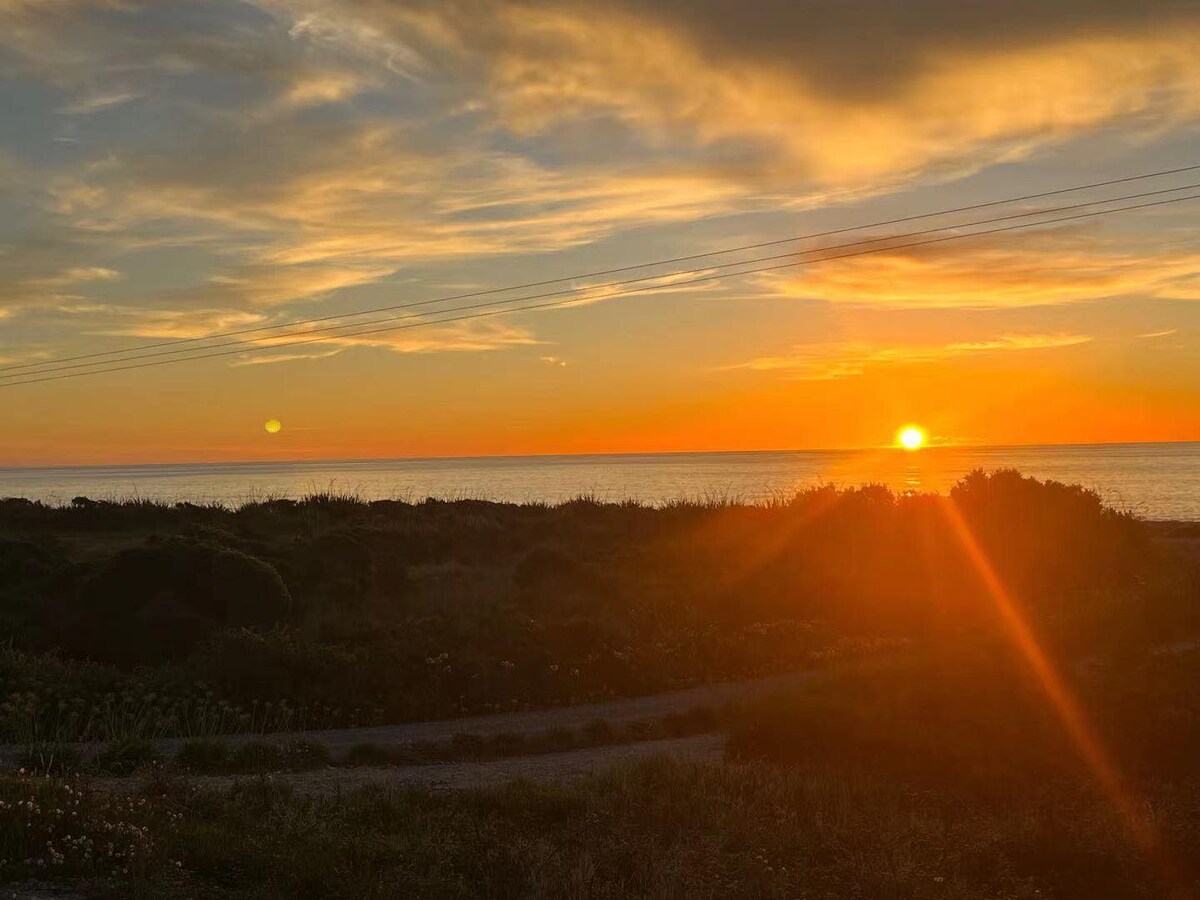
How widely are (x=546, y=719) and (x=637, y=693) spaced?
2.85 meters

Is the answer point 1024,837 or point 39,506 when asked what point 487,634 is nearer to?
point 1024,837

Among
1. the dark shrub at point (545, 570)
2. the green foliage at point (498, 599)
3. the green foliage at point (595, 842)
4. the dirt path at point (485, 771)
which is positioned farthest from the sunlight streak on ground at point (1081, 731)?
the dark shrub at point (545, 570)

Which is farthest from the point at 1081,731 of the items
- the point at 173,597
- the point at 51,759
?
the point at 173,597

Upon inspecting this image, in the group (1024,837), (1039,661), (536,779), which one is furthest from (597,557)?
(1024,837)

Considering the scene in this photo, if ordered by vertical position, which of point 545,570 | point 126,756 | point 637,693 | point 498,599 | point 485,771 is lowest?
point 637,693

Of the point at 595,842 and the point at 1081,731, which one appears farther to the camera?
the point at 1081,731

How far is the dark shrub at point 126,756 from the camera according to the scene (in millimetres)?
12227

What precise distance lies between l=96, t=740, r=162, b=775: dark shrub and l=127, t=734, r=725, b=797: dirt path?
78 centimetres

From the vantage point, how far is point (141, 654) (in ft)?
Result: 70.1

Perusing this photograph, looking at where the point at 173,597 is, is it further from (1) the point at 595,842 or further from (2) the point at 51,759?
(1) the point at 595,842

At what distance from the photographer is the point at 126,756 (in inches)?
503

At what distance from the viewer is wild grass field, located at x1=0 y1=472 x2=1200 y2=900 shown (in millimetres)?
8516

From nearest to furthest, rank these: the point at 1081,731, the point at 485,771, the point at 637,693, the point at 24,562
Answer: the point at 485,771 → the point at 1081,731 → the point at 637,693 → the point at 24,562

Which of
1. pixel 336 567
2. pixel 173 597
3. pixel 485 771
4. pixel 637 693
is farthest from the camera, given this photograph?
pixel 336 567
